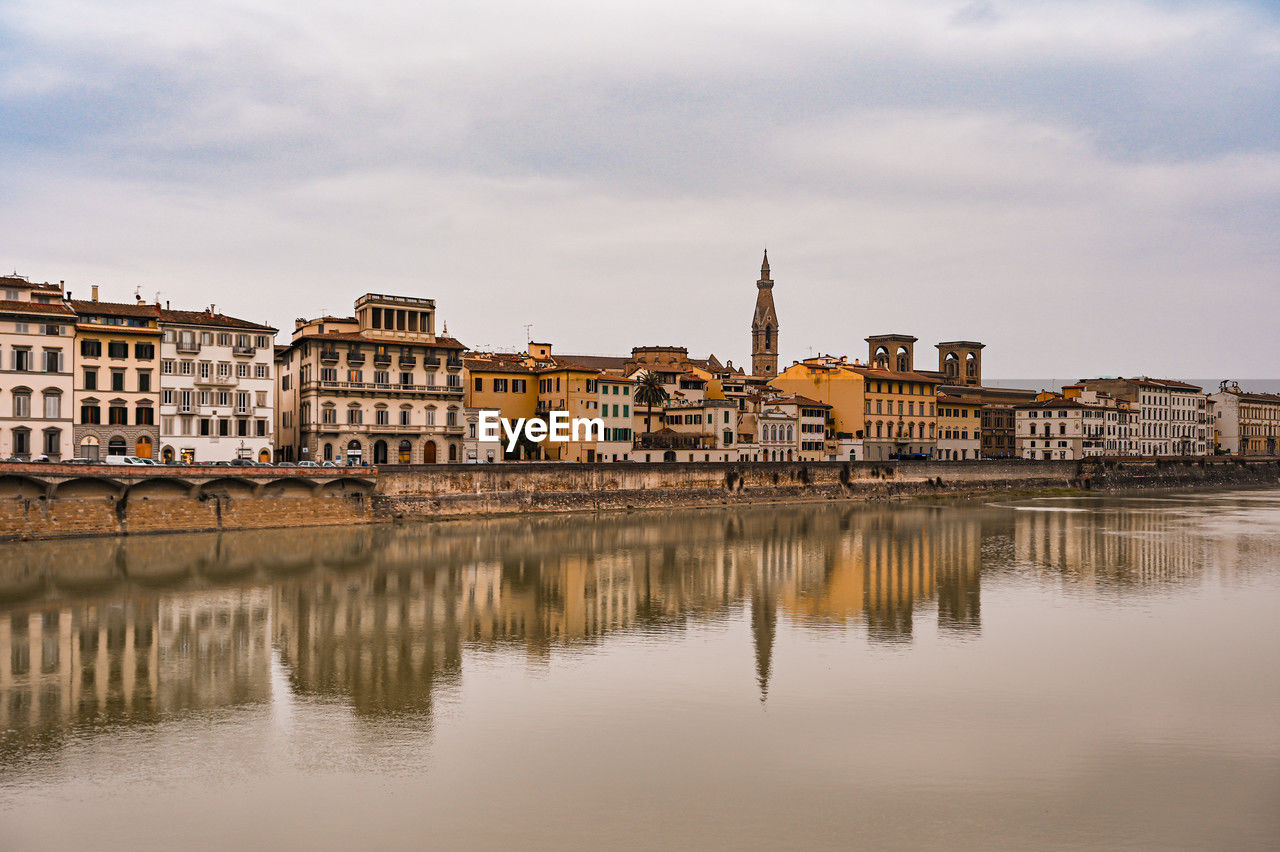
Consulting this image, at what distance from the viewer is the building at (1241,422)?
500 feet

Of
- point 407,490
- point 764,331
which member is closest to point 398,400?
point 407,490

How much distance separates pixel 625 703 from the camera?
24.6m

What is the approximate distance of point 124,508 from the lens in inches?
2036

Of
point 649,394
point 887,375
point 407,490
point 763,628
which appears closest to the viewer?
point 763,628

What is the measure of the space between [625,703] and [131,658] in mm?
13505

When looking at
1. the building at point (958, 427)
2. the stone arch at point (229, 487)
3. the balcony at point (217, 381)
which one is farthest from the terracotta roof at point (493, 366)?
the building at point (958, 427)

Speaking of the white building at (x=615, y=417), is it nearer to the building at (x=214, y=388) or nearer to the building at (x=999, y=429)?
the building at (x=214, y=388)

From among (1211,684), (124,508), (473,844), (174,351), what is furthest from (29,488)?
(1211,684)

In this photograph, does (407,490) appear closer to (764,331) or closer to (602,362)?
(602,362)

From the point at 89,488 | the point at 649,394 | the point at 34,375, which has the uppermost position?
the point at 649,394

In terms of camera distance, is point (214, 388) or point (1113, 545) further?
point (214, 388)

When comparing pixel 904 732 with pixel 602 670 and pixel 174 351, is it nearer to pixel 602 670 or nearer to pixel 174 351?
pixel 602 670

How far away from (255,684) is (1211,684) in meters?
22.8

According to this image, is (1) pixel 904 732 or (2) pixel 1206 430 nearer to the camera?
(1) pixel 904 732
